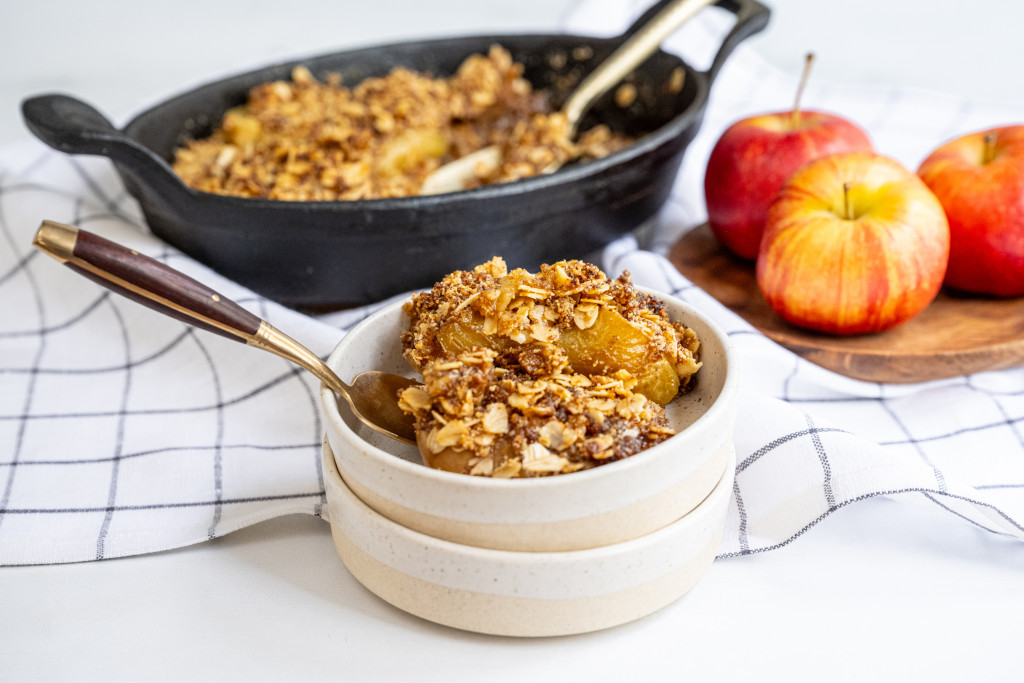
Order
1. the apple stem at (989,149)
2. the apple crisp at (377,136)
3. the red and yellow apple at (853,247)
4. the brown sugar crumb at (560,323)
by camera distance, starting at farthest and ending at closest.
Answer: the apple crisp at (377,136) < the apple stem at (989,149) < the red and yellow apple at (853,247) < the brown sugar crumb at (560,323)

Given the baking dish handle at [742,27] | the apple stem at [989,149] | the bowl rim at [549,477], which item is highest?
the baking dish handle at [742,27]

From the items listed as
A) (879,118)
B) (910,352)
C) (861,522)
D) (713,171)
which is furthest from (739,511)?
(879,118)

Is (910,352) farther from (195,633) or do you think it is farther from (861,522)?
(195,633)

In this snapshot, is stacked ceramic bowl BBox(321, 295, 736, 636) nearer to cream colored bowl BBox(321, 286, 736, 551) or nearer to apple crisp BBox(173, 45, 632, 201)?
cream colored bowl BBox(321, 286, 736, 551)

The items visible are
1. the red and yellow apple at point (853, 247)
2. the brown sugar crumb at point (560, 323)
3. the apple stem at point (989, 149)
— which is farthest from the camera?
the apple stem at point (989, 149)

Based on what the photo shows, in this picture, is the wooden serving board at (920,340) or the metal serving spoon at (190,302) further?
the wooden serving board at (920,340)

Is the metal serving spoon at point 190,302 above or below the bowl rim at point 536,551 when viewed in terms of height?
above

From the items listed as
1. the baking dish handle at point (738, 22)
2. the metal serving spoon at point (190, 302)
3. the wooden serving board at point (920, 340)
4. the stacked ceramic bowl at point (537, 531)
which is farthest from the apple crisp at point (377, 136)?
the stacked ceramic bowl at point (537, 531)

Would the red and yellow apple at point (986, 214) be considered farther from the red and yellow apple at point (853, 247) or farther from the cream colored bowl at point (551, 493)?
the cream colored bowl at point (551, 493)
